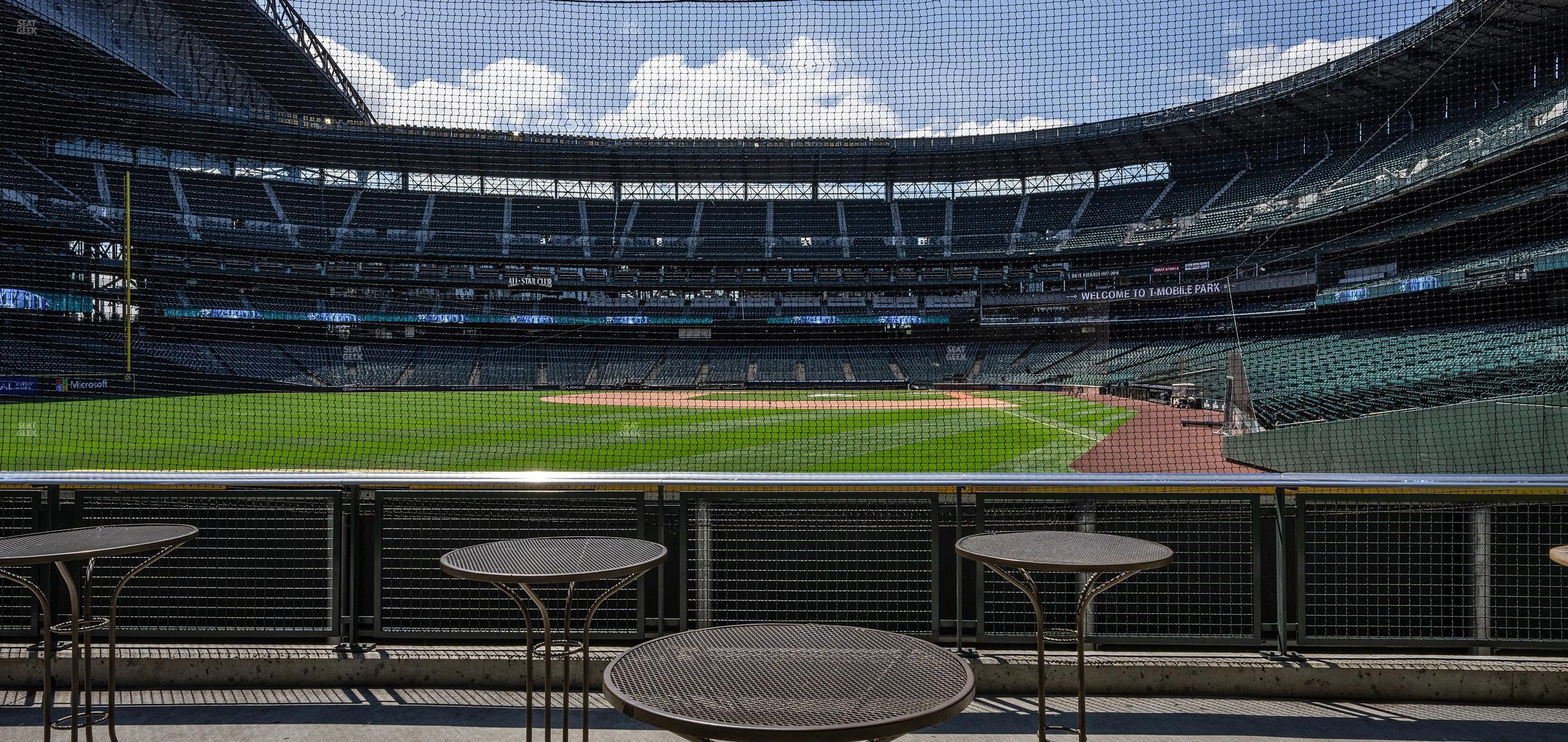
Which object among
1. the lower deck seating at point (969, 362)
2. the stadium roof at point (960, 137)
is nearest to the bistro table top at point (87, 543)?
the stadium roof at point (960, 137)

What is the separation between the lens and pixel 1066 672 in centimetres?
363

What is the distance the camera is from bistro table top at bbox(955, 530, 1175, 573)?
2357 mm

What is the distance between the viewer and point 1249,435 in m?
9.11

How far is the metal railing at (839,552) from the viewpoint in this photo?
3.72 meters

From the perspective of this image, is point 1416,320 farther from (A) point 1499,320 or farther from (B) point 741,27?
(B) point 741,27

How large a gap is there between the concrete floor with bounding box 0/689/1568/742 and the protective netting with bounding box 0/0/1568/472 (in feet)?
10.1

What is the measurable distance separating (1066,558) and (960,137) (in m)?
8.20

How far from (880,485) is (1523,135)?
2215cm

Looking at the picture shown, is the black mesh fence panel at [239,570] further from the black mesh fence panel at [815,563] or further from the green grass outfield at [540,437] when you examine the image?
the green grass outfield at [540,437]

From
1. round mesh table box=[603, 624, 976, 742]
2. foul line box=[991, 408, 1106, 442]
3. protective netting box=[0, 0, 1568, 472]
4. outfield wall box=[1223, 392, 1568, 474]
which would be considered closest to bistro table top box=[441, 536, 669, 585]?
round mesh table box=[603, 624, 976, 742]

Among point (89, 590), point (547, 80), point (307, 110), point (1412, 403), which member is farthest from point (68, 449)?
point (1412, 403)

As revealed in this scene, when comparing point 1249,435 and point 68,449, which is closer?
point 1249,435

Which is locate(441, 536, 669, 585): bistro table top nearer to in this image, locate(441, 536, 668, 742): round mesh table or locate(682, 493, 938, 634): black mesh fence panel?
locate(441, 536, 668, 742): round mesh table

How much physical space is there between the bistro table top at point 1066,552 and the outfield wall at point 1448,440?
3794 millimetres
